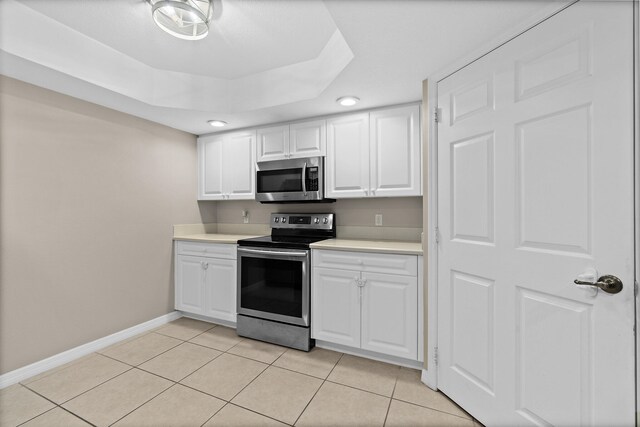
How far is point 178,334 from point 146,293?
552mm

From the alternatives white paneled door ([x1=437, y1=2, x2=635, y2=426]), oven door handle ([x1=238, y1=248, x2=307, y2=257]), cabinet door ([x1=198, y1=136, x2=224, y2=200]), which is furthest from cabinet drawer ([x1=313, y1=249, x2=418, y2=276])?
cabinet door ([x1=198, y1=136, x2=224, y2=200])

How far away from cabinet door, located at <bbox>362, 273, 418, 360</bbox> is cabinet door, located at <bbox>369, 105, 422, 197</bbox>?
2.59ft

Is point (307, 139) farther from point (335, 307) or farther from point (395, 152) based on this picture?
point (335, 307)

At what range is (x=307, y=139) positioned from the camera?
284 cm

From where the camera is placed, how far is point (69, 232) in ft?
7.61

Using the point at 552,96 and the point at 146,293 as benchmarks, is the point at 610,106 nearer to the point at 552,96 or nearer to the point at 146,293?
the point at 552,96

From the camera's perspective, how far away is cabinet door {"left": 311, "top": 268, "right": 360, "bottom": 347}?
7.52ft

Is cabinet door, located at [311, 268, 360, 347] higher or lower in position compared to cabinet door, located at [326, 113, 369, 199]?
lower

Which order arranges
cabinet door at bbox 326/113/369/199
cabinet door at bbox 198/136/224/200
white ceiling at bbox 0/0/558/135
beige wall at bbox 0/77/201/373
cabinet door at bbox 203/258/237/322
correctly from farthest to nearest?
cabinet door at bbox 198/136/224/200 < cabinet door at bbox 203/258/237/322 < cabinet door at bbox 326/113/369/199 < beige wall at bbox 0/77/201/373 < white ceiling at bbox 0/0/558/135

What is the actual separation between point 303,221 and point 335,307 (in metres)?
1.03

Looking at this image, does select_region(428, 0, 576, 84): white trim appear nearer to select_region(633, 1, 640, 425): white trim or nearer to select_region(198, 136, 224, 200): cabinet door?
select_region(633, 1, 640, 425): white trim

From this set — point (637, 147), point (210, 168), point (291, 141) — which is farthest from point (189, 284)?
point (637, 147)

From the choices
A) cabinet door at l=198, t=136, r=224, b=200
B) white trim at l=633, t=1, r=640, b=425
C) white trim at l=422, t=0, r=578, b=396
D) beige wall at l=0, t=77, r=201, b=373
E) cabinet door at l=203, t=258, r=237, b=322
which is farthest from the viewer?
cabinet door at l=198, t=136, r=224, b=200

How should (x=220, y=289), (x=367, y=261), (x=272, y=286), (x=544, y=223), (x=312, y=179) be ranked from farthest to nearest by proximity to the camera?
(x=220, y=289) < (x=312, y=179) < (x=272, y=286) < (x=367, y=261) < (x=544, y=223)
